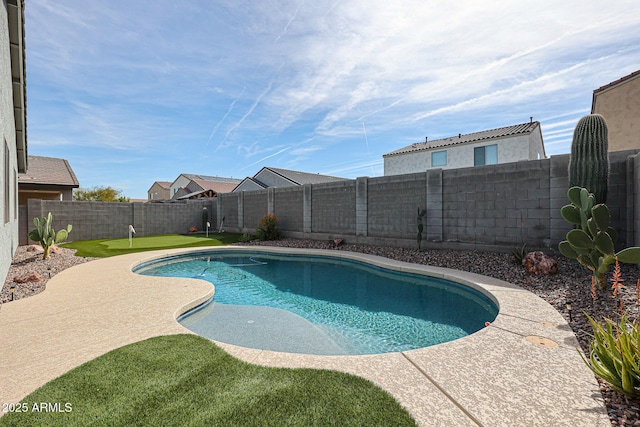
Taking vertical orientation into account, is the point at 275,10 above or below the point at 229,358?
above

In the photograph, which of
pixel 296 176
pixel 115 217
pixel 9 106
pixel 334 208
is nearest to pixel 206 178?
pixel 296 176

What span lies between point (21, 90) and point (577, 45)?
50.0ft

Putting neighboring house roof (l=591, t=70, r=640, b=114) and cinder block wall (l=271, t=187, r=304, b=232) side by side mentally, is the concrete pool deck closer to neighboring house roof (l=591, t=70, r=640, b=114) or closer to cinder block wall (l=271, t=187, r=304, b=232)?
cinder block wall (l=271, t=187, r=304, b=232)

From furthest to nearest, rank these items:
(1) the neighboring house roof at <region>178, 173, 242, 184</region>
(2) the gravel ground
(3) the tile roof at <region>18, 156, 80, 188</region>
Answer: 1. (1) the neighboring house roof at <region>178, 173, 242, 184</region>
2. (3) the tile roof at <region>18, 156, 80, 188</region>
3. (2) the gravel ground

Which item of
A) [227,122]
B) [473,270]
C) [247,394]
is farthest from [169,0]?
[227,122]

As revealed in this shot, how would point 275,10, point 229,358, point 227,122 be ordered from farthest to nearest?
1. point 227,122
2. point 275,10
3. point 229,358

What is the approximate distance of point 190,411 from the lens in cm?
229

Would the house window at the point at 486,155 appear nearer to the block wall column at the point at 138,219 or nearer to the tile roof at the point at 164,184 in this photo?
the block wall column at the point at 138,219

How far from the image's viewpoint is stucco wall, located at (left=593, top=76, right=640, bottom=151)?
11555 millimetres

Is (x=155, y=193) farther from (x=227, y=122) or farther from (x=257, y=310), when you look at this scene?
(x=257, y=310)

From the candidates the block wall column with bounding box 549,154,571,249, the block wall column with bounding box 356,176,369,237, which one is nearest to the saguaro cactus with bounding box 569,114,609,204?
the block wall column with bounding box 549,154,571,249

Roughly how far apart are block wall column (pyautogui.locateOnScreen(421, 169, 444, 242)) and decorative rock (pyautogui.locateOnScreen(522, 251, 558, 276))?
3.35 m

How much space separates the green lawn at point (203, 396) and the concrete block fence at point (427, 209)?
753cm

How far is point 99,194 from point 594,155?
50271 mm
